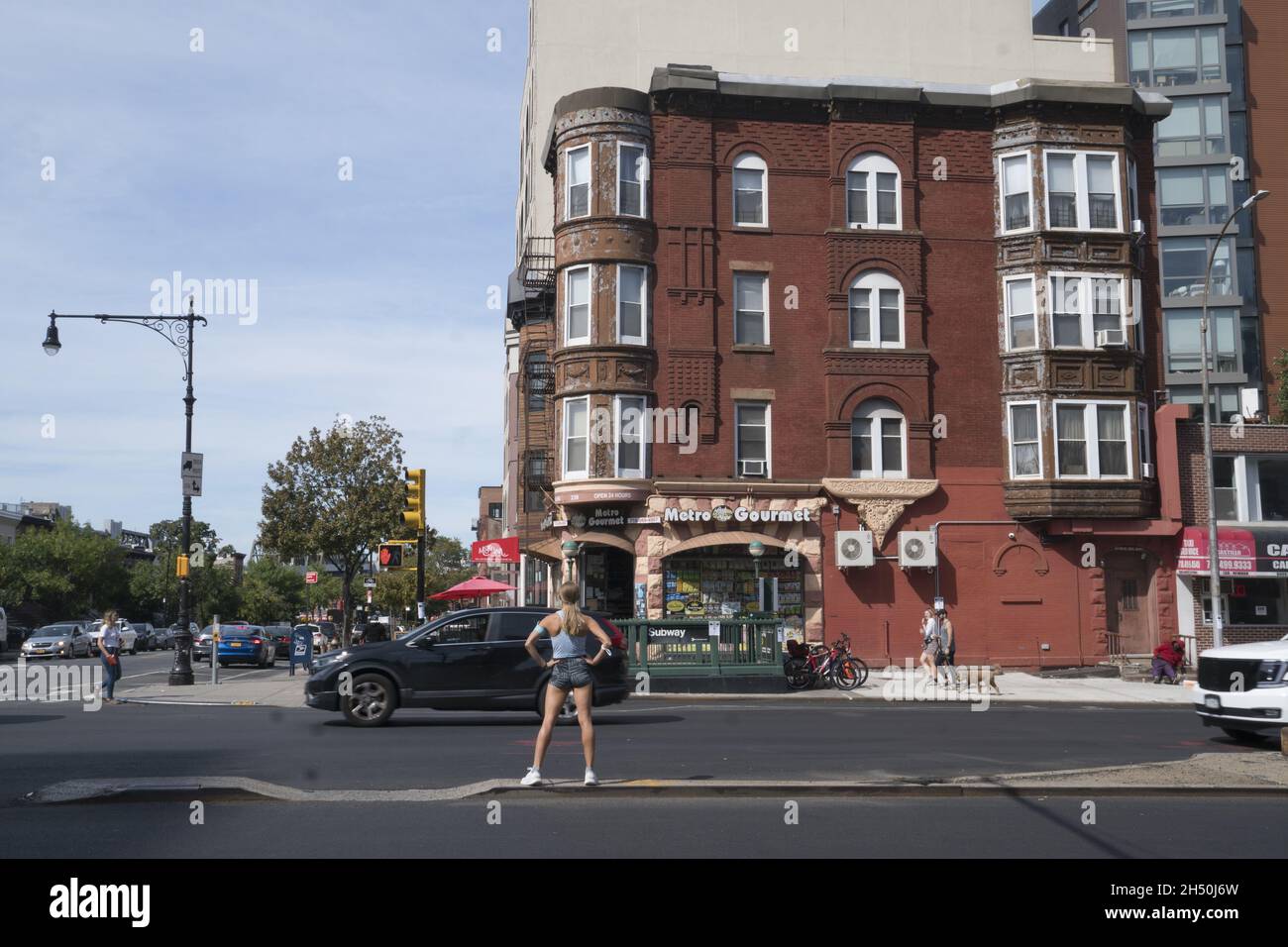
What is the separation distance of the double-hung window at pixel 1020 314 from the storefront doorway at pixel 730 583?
899 cm

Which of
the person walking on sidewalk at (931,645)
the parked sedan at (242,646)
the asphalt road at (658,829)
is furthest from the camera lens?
the parked sedan at (242,646)

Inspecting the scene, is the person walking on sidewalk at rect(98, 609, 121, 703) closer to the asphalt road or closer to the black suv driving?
the black suv driving

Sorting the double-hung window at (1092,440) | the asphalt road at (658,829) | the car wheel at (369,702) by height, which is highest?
the double-hung window at (1092,440)

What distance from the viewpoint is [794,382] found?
3288 cm

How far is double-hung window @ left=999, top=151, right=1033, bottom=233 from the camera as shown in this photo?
33438 millimetres

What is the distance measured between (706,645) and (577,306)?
1121 centimetres

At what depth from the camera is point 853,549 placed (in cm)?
3194

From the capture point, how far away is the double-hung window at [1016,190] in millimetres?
33438

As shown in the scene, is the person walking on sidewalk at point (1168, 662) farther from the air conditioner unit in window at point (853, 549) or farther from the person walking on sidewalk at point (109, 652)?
the person walking on sidewalk at point (109, 652)

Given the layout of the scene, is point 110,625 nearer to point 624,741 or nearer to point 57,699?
point 57,699

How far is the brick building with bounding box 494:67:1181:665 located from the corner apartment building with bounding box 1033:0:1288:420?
1003 inches

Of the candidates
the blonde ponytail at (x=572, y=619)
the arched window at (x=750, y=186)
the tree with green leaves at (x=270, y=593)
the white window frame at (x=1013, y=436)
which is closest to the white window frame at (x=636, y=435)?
the arched window at (x=750, y=186)

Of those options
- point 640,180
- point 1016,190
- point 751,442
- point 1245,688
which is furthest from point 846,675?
point 1016,190
